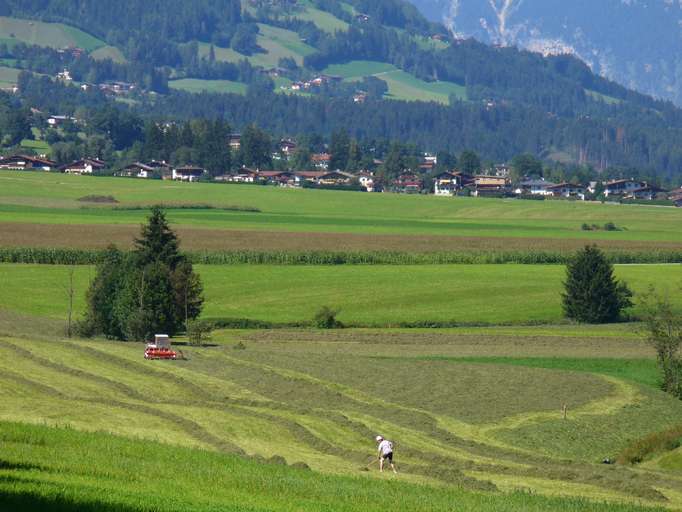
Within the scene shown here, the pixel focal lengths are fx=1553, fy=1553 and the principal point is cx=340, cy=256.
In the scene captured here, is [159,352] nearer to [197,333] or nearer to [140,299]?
[197,333]

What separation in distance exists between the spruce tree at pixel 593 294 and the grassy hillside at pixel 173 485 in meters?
58.3

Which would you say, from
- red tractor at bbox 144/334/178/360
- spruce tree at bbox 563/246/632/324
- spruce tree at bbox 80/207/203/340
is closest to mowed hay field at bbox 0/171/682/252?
spruce tree at bbox 80/207/203/340

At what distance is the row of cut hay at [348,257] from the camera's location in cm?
11312

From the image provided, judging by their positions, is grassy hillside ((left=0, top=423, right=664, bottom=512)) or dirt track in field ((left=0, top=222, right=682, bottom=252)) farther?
dirt track in field ((left=0, top=222, right=682, bottom=252))

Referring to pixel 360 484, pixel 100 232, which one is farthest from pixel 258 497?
pixel 100 232

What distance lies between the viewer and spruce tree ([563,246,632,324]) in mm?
95500

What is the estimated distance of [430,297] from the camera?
101 meters

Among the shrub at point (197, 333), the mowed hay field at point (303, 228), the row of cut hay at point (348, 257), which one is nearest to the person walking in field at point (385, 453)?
the shrub at point (197, 333)

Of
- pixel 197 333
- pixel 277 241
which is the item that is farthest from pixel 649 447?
pixel 277 241

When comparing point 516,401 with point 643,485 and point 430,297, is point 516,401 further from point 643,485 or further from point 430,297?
point 430,297

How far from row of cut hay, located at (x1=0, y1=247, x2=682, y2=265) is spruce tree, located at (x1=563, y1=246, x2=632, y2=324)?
27.1m

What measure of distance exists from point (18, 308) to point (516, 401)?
39386 millimetres

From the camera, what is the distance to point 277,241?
441 feet

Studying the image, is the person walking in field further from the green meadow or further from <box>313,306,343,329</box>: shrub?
<box>313,306,343,329</box>: shrub
